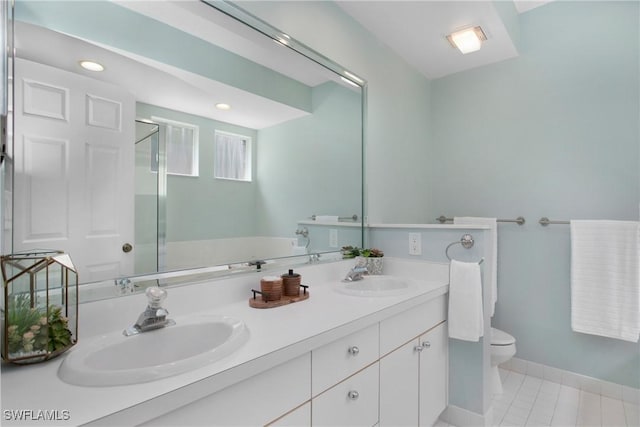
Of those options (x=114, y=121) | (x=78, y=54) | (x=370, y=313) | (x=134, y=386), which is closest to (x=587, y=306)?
(x=370, y=313)

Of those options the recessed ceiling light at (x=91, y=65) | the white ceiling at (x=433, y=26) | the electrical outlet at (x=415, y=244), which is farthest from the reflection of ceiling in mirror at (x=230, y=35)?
the electrical outlet at (x=415, y=244)

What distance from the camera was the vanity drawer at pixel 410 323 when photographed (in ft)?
4.42

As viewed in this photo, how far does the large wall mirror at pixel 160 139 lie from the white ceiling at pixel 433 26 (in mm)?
523

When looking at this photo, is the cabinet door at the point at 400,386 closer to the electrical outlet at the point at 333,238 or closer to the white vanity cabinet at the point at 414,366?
the white vanity cabinet at the point at 414,366

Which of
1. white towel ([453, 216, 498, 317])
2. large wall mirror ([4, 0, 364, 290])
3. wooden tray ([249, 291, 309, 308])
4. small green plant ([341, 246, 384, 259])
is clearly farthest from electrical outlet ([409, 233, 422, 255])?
wooden tray ([249, 291, 309, 308])

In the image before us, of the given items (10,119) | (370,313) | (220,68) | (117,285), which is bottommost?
(370,313)

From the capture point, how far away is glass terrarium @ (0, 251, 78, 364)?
29.6 inches

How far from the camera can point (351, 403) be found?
45.6 inches

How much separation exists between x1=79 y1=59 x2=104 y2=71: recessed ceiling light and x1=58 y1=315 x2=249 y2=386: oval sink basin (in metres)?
0.83

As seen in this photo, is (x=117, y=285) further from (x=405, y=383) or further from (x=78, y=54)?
(x=405, y=383)

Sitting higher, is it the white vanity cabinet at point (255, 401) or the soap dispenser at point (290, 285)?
the soap dispenser at point (290, 285)

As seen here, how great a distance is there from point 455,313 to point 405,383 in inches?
20.7

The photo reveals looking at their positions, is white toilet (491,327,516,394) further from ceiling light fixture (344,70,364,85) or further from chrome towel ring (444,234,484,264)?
ceiling light fixture (344,70,364,85)

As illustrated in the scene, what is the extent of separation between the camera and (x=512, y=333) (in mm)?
2531
